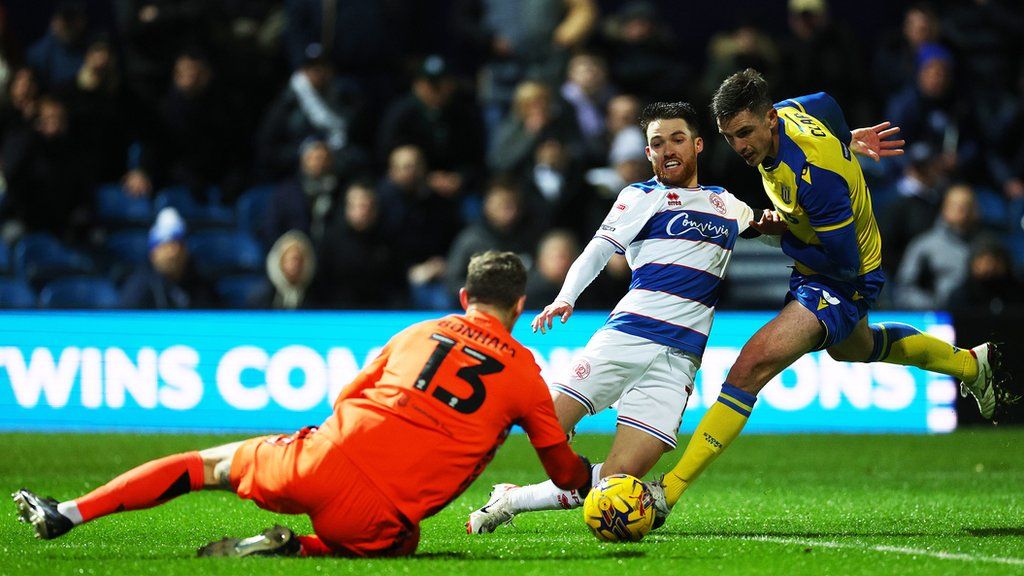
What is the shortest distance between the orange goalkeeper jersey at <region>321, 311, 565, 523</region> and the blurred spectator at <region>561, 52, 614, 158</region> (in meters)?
9.57

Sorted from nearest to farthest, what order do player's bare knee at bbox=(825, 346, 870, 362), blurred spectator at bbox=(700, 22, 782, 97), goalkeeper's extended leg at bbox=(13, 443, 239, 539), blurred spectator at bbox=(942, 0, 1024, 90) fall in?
goalkeeper's extended leg at bbox=(13, 443, 239, 539), player's bare knee at bbox=(825, 346, 870, 362), blurred spectator at bbox=(700, 22, 782, 97), blurred spectator at bbox=(942, 0, 1024, 90)

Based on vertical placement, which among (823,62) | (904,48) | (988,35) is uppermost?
(988,35)

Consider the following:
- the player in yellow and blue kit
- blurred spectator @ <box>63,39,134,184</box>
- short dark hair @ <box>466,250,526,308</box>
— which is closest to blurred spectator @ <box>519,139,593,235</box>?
blurred spectator @ <box>63,39,134,184</box>

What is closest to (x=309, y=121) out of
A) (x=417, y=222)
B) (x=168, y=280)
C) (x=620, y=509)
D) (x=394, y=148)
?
(x=394, y=148)

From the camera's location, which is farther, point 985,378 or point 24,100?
point 24,100

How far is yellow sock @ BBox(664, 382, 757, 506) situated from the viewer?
712cm

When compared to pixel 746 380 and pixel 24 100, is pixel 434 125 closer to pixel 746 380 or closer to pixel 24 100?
pixel 24 100

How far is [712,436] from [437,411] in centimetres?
176

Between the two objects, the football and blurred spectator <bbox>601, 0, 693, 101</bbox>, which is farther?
blurred spectator <bbox>601, 0, 693, 101</bbox>

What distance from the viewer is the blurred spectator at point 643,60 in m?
16.4

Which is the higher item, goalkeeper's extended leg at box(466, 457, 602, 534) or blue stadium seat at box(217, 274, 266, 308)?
blue stadium seat at box(217, 274, 266, 308)

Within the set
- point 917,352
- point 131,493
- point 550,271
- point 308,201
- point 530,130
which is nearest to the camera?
point 131,493

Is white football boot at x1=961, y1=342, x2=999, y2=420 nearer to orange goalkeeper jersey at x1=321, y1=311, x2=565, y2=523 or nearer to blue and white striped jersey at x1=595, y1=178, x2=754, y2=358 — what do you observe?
blue and white striped jersey at x1=595, y1=178, x2=754, y2=358

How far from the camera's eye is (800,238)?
7590 mm
